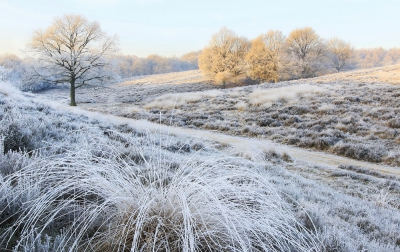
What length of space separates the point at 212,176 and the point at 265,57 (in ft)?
136

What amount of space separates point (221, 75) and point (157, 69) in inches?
2520

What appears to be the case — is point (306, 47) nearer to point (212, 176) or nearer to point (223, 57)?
point (223, 57)

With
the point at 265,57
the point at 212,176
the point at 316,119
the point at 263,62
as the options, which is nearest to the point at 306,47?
the point at 265,57

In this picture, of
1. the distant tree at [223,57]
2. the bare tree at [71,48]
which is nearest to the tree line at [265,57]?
the distant tree at [223,57]

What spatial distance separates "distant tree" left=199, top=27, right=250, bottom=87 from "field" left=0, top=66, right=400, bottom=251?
20.2m

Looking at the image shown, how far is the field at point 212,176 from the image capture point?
2.06 metres

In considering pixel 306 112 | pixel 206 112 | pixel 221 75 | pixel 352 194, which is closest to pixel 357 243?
pixel 352 194

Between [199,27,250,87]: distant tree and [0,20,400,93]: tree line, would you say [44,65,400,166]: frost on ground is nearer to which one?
[0,20,400,93]: tree line

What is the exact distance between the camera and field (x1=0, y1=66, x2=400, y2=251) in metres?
2.06

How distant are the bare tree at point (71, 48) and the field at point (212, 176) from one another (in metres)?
8.27

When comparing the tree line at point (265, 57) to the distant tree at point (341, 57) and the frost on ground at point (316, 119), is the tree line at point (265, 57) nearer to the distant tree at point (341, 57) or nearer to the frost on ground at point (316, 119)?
the distant tree at point (341, 57)

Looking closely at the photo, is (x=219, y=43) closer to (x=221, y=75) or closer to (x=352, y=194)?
(x=221, y=75)

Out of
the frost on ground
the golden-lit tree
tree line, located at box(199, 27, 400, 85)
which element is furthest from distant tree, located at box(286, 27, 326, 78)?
the frost on ground

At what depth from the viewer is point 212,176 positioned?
3090 millimetres
